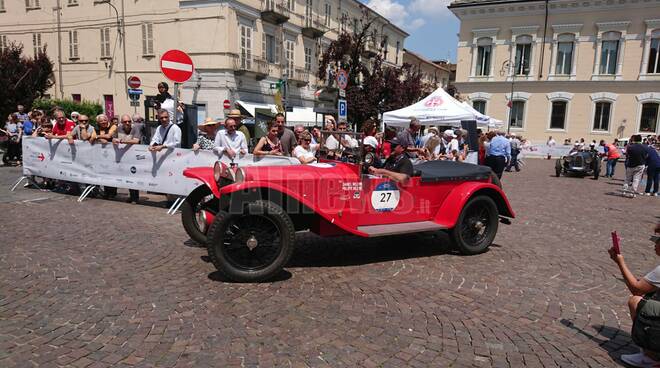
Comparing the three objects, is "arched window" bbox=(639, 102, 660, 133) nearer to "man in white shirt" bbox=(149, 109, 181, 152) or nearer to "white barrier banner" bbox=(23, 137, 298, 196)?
"white barrier banner" bbox=(23, 137, 298, 196)

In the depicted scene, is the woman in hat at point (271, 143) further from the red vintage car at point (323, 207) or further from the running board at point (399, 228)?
the running board at point (399, 228)

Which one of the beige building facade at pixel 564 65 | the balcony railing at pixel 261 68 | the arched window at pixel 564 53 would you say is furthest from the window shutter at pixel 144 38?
the arched window at pixel 564 53

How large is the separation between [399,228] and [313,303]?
1.53 m

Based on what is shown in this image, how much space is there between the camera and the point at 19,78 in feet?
83.8

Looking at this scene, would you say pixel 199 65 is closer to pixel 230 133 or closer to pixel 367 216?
pixel 230 133

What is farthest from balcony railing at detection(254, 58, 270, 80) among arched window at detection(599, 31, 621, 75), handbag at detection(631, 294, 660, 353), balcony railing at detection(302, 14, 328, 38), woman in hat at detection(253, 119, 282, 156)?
arched window at detection(599, 31, 621, 75)

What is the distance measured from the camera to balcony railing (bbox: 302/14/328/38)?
32250mm

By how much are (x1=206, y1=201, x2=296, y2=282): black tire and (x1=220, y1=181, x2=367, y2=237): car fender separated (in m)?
0.17

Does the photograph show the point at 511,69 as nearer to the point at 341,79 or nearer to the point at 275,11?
the point at 275,11

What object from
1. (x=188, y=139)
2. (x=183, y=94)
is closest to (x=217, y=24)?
(x=183, y=94)

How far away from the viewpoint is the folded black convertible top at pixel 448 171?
535cm

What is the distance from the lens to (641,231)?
7.40 m

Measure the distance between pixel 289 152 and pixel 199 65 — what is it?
19.5 m

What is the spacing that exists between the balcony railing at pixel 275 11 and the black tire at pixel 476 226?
2515cm
